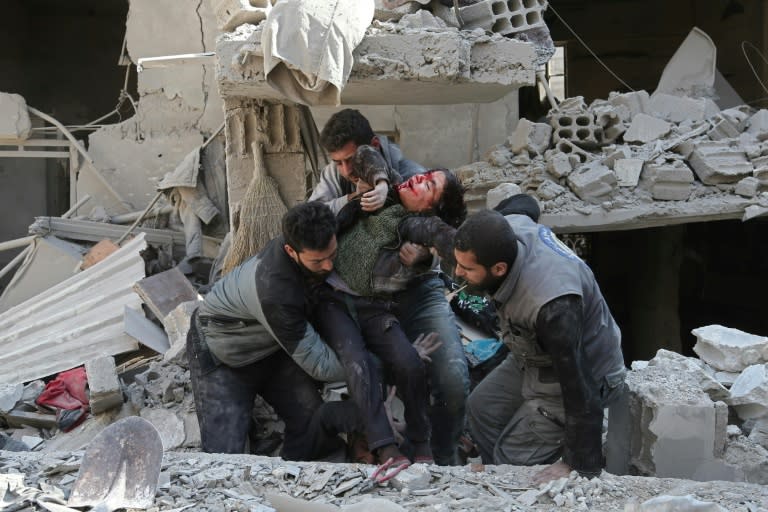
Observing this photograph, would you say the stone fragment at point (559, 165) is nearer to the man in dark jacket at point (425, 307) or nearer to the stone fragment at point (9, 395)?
the man in dark jacket at point (425, 307)

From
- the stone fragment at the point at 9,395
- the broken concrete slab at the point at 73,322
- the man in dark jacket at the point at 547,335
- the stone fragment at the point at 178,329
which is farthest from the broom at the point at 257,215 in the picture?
the man in dark jacket at the point at 547,335

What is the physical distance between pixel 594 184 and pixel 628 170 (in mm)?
361

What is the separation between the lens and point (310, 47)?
4.81 meters

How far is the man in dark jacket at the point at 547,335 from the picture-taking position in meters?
3.42

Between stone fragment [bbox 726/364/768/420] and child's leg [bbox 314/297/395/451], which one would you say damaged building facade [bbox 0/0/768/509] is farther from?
child's leg [bbox 314/297/395/451]

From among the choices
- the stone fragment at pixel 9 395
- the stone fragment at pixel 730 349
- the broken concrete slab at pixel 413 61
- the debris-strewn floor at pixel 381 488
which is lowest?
the stone fragment at pixel 9 395

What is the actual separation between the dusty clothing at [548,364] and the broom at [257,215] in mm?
2265

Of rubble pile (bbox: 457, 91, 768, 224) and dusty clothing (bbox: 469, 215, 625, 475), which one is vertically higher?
rubble pile (bbox: 457, 91, 768, 224)

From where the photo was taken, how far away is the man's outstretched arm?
133 inches

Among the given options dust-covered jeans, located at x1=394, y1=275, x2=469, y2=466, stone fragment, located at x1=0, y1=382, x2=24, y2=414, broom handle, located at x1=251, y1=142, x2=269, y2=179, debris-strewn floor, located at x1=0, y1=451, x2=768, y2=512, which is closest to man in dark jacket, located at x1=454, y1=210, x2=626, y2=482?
debris-strewn floor, located at x1=0, y1=451, x2=768, y2=512

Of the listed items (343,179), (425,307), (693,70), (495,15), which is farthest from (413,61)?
(693,70)

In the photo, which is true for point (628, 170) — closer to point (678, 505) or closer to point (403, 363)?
point (403, 363)

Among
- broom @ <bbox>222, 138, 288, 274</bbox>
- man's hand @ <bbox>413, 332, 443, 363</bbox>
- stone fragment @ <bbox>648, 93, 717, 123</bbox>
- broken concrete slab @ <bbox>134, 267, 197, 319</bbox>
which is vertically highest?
stone fragment @ <bbox>648, 93, 717, 123</bbox>

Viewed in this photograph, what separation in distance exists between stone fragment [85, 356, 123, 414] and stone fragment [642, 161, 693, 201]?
4.62 m
